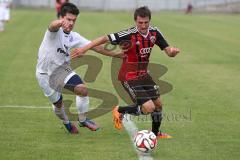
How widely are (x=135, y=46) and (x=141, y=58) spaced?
22 cm

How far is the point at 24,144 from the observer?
9281mm

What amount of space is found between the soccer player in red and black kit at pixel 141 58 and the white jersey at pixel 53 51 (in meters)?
0.60

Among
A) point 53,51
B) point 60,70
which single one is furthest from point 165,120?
point 53,51

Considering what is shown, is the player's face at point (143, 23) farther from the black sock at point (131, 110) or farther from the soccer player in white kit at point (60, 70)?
the black sock at point (131, 110)

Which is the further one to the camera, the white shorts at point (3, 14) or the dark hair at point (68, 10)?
the white shorts at point (3, 14)

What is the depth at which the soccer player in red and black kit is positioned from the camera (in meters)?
9.65

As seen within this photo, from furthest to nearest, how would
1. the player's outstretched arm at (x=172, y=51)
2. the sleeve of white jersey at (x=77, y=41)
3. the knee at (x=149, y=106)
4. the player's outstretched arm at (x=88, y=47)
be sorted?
the sleeve of white jersey at (x=77, y=41) < the player's outstretched arm at (x=172, y=51) < the knee at (x=149, y=106) < the player's outstretched arm at (x=88, y=47)

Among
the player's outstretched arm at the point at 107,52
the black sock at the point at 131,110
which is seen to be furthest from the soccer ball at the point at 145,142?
the player's outstretched arm at the point at 107,52

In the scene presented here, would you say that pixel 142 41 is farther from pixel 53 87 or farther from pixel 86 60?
pixel 86 60

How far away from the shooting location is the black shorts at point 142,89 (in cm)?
985

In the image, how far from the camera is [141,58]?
32.4 ft

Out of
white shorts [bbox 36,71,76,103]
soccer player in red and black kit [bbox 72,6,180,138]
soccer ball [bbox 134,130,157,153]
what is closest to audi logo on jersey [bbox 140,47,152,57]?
soccer player in red and black kit [bbox 72,6,180,138]

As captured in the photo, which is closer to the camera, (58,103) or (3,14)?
(58,103)

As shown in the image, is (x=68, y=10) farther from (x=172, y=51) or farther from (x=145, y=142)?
(x=145, y=142)
